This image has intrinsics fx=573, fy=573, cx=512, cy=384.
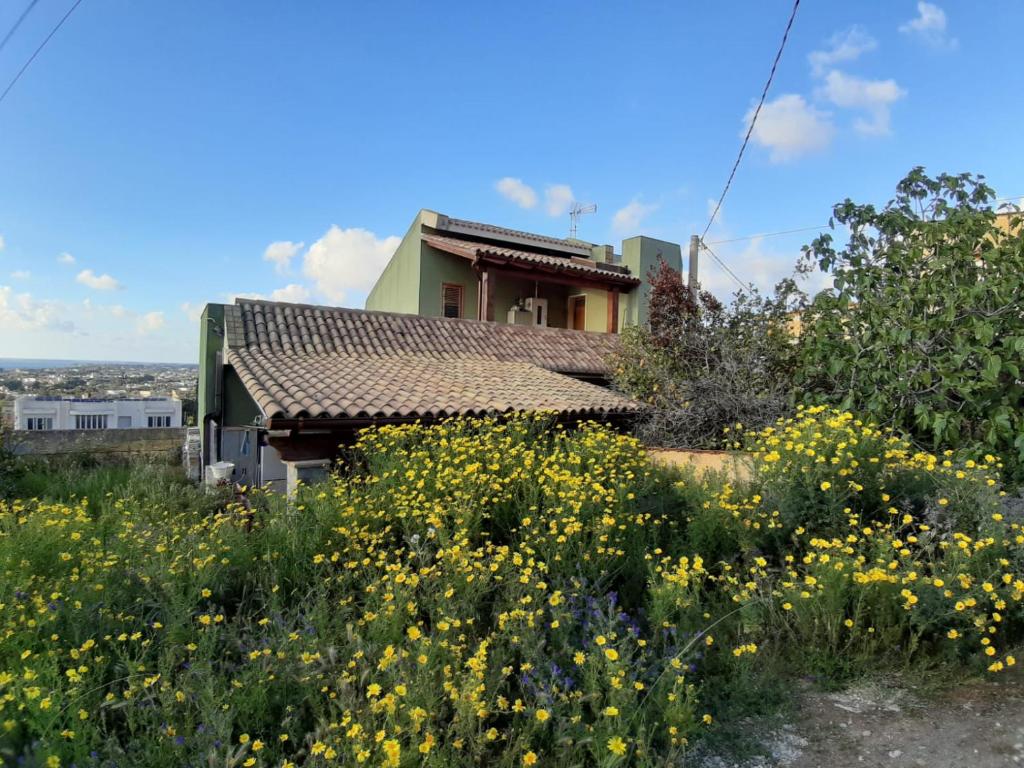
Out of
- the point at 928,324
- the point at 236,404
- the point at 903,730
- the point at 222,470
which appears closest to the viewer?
the point at 903,730

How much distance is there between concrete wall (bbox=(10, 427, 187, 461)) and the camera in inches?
A: 488

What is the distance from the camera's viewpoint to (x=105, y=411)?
1200 inches

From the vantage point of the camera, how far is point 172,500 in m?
7.85

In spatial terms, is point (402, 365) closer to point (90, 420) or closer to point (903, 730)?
point (903, 730)

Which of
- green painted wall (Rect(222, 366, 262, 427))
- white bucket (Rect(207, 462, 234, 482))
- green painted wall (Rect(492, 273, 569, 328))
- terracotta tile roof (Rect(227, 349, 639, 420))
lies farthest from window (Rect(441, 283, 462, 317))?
white bucket (Rect(207, 462, 234, 482))

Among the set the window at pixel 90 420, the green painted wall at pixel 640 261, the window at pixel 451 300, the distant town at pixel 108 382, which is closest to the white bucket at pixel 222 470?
the window at pixel 451 300

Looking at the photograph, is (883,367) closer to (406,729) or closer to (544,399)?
(544,399)

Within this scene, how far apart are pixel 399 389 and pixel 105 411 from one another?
97.9 ft

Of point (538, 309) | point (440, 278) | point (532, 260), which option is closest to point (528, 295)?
point (538, 309)

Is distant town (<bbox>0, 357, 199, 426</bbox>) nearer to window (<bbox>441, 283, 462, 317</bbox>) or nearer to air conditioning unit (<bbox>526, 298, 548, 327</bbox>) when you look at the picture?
window (<bbox>441, 283, 462, 317</bbox>)

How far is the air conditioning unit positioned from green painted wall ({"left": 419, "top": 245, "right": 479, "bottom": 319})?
1843 mm

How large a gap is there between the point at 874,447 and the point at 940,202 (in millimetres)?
4016

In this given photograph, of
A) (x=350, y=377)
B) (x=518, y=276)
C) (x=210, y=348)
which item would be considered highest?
(x=518, y=276)

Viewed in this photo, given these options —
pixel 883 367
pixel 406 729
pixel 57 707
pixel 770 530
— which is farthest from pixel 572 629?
pixel 883 367
